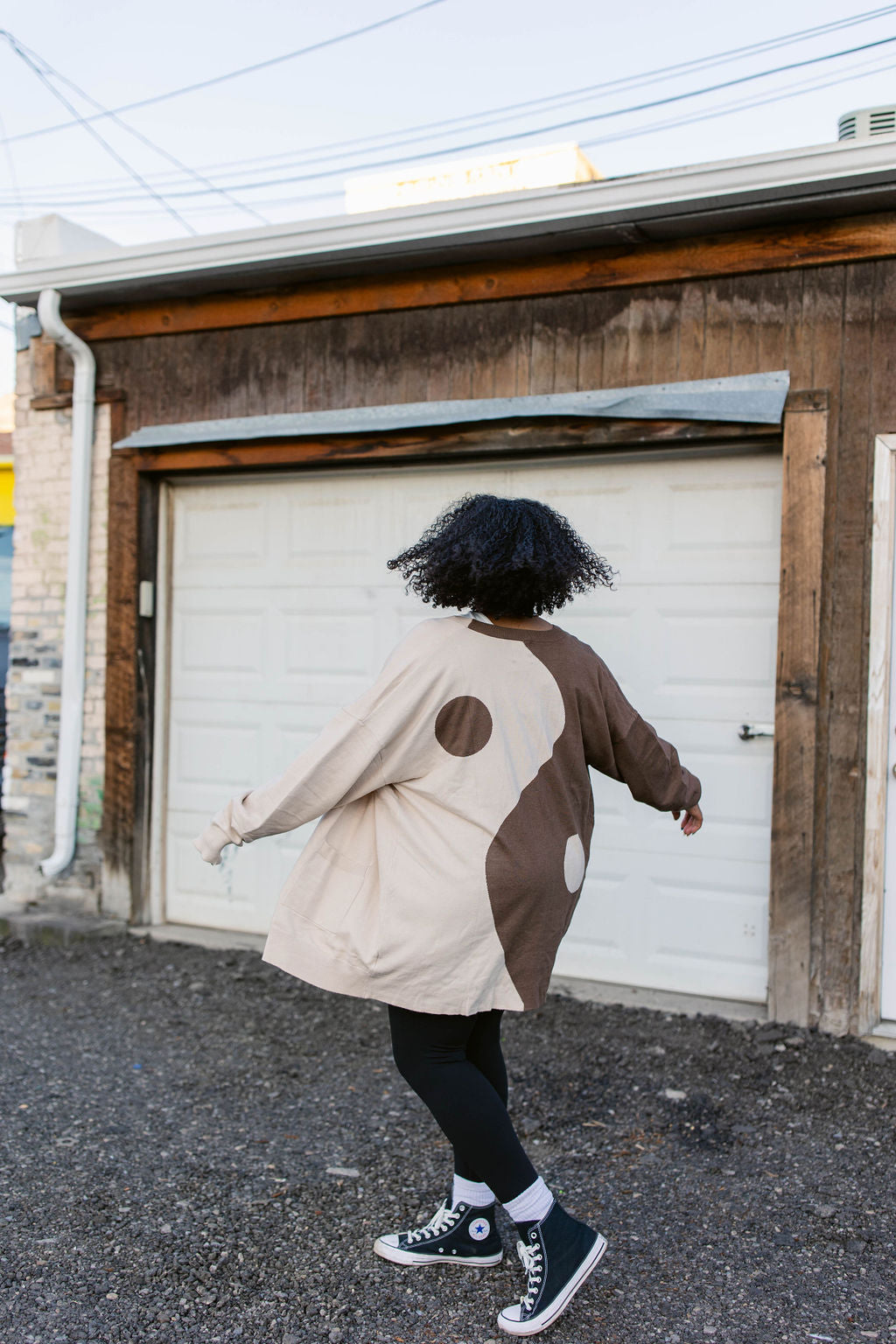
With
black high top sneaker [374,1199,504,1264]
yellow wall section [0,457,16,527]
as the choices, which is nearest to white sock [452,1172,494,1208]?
black high top sneaker [374,1199,504,1264]

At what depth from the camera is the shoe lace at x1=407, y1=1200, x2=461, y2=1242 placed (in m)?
2.57

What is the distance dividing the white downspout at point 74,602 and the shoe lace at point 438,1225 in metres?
3.49

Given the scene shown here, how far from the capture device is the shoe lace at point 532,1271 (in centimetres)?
227

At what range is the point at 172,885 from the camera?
5.59m

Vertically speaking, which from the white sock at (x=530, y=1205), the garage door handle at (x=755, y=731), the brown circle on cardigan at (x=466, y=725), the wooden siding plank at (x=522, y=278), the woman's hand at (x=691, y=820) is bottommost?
the white sock at (x=530, y=1205)

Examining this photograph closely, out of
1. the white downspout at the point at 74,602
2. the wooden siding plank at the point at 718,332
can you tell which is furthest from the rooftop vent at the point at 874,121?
the white downspout at the point at 74,602

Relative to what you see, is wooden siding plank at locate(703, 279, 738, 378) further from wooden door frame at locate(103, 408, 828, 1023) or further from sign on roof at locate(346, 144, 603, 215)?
sign on roof at locate(346, 144, 603, 215)

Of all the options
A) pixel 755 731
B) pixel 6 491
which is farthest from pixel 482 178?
pixel 755 731

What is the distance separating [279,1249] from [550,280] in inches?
146

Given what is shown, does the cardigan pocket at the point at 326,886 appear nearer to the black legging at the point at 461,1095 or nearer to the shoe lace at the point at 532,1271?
the black legging at the point at 461,1095

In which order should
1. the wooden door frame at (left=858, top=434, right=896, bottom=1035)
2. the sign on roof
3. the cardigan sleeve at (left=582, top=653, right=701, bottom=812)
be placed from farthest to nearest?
the sign on roof < the wooden door frame at (left=858, top=434, right=896, bottom=1035) < the cardigan sleeve at (left=582, top=653, right=701, bottom=812)

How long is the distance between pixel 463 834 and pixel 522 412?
2.66 meters

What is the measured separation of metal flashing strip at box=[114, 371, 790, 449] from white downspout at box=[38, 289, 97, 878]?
0.25 meters

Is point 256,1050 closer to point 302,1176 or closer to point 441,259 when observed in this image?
point 302,1176
